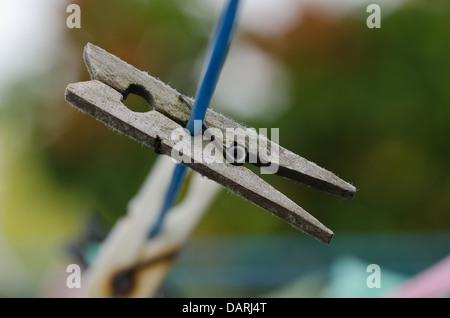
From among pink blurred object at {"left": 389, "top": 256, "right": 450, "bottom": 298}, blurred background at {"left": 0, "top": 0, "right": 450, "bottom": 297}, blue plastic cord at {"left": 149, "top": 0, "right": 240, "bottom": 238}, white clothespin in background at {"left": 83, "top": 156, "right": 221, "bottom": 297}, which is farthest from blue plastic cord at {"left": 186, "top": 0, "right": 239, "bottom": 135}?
blurred background at {"left": 0, "top": 0, "right": 450, "bottom": 297}

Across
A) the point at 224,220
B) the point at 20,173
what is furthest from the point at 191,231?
the point at 20,173

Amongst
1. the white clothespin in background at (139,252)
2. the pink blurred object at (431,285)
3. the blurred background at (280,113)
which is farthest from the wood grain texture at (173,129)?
the blurred background at (280,113)

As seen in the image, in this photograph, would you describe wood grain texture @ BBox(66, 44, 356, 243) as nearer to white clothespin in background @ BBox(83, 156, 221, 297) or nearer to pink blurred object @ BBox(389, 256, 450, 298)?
white clothespin in background @ BBox(83, 156, 221, 297)

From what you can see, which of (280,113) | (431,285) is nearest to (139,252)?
(431,285)

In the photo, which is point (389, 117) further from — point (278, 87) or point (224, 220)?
point (224, 220)

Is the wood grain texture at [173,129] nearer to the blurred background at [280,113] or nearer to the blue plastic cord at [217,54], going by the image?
the blue plastic cord at [217,54]
